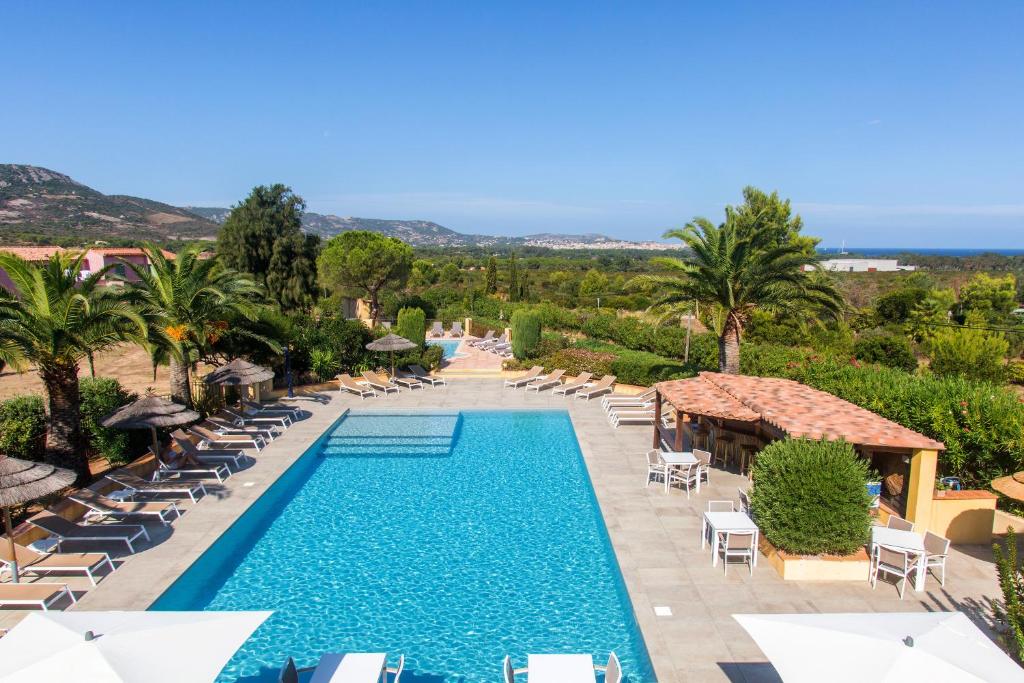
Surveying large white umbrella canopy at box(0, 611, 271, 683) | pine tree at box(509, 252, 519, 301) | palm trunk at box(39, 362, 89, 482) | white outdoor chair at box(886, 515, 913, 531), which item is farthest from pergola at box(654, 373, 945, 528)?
pine tree at box(509, 252, 519, 301)

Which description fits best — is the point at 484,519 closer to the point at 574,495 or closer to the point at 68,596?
the point at 574,495

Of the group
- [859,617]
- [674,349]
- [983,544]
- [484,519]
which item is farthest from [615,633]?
[674,349]

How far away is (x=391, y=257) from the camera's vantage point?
33125 millimetres

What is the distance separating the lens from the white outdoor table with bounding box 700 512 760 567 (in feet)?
24.6

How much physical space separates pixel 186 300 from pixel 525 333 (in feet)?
36.2

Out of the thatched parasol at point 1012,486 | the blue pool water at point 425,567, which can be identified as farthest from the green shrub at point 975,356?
the blue pool water at point 425,567

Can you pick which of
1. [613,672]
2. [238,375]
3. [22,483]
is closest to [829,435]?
[613,672]

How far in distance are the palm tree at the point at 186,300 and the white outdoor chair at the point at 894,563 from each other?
12.0m

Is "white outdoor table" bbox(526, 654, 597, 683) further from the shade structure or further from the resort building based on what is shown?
the shade structure

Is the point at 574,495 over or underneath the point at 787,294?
underneath

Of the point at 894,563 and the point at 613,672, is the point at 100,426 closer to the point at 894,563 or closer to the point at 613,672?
the point at 613,672

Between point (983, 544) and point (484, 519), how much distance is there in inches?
272

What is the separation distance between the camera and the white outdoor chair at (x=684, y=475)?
9.98 meters

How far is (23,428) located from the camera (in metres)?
9.80
